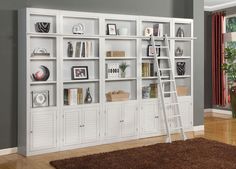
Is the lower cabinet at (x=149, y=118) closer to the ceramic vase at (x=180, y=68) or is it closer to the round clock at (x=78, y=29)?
the ceramic vase at (x=180, y=68)

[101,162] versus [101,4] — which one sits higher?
[101,4]

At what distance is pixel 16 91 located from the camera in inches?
227

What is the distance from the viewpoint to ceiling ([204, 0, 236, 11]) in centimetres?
931

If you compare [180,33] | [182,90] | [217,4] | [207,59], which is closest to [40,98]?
[182,90]

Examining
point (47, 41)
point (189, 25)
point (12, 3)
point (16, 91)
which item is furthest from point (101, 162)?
point (189, 25)

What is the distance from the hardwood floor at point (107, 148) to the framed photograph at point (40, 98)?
763 mm

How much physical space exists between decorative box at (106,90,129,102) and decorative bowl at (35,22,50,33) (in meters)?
1.50

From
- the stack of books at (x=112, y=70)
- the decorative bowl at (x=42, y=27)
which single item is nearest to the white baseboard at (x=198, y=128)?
the stack of books at (x=112, y=70)

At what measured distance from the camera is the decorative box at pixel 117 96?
254 inches

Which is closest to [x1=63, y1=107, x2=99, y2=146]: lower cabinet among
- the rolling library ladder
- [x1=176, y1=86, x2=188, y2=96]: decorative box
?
the rolling library ladder

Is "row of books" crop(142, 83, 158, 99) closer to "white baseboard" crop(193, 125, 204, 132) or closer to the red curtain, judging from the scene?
"white baseboard" crop(193, 125, 204, 132)

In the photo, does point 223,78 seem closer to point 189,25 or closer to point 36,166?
point 189,25

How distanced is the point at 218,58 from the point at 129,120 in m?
4.36

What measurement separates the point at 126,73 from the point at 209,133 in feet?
6.46
